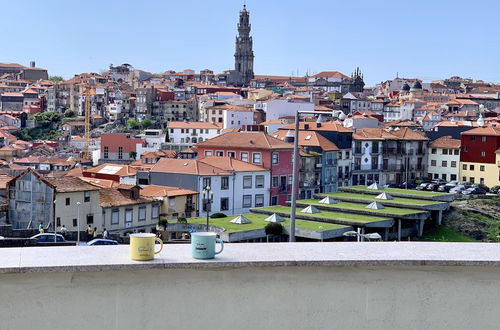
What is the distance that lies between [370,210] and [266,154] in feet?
36.8

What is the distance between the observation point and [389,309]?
5582 millimetres

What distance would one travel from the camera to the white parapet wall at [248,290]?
5.22 meters

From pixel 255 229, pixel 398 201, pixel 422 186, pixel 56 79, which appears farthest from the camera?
pixel 56 79

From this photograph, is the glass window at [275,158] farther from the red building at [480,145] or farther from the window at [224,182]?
the red building at [480,145]

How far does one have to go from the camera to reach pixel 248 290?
5.48 meters

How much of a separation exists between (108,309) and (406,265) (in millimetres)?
2218

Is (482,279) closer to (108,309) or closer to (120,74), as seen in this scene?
(108,309)

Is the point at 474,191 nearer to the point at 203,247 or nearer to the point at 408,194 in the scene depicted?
the point at 408,194

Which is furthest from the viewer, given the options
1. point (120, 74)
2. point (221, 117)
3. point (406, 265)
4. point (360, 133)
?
point (120, 74)

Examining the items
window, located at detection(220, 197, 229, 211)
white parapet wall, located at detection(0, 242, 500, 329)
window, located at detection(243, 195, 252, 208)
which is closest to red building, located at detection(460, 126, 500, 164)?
window, located at detection(243, 195, 252, 208)

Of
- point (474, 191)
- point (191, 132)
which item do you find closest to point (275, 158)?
point (474, 191)

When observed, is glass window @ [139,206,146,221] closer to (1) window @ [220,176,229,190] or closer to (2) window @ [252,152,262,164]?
(1) window @ [220,176,229,190]

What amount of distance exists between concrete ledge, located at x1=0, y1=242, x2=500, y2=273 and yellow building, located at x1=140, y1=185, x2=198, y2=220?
2836 centimetres

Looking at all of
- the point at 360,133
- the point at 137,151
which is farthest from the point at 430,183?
the point at 137,151
